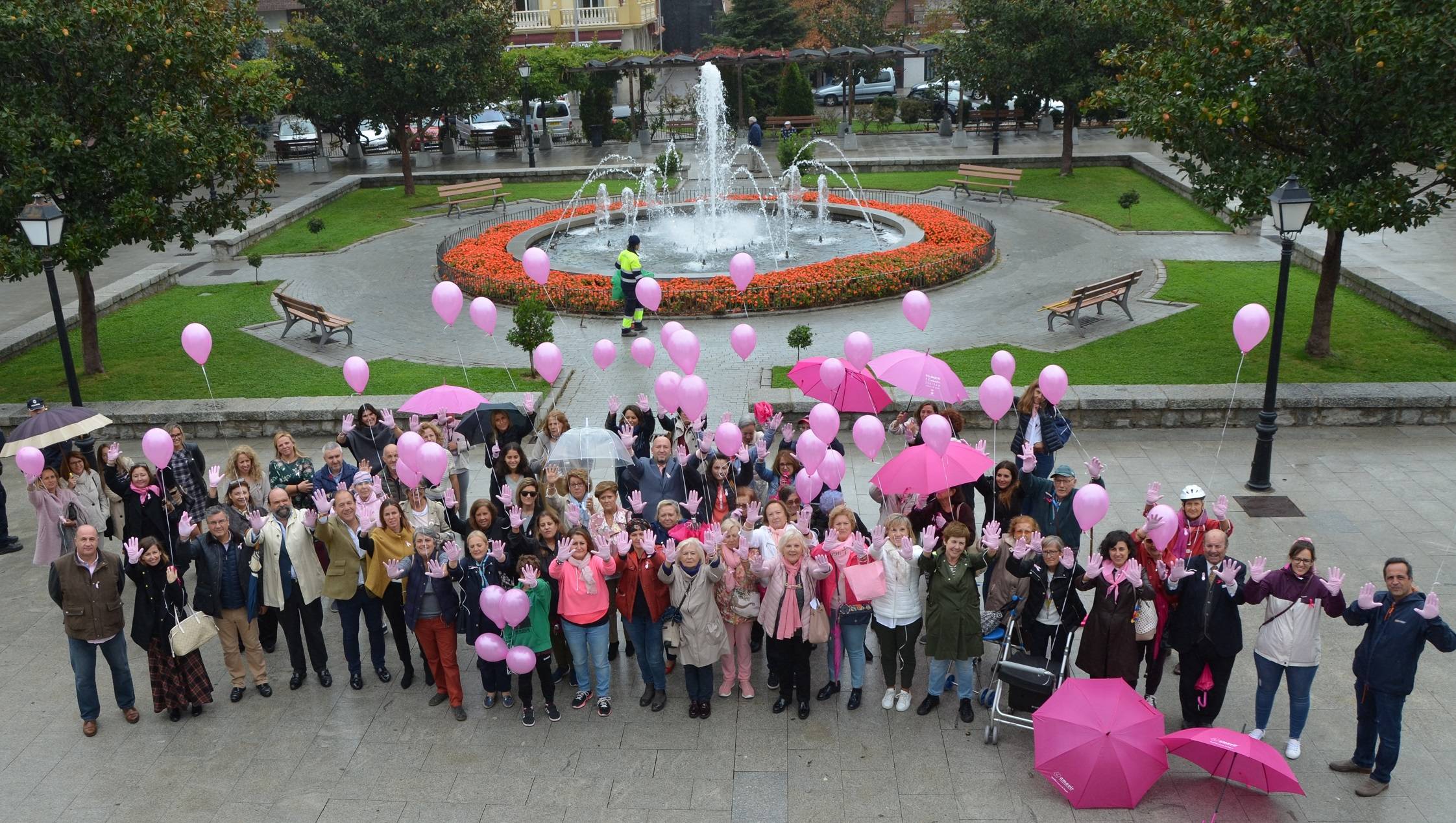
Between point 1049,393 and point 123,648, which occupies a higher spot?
point 1049,393

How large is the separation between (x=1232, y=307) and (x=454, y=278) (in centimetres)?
1215

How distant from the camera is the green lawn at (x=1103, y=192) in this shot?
23.0 m

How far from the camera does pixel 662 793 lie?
23.3 feet

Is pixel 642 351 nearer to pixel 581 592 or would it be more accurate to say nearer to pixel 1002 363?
pixel 1002 363

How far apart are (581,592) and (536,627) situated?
404mm

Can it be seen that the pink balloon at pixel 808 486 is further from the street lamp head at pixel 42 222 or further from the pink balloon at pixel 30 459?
the street lamp head at pixel 42 222

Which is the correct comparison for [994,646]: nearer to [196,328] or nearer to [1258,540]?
[1258,540]

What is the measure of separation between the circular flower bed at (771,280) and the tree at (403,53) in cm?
721

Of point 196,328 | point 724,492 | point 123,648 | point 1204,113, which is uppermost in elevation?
point 1204,113

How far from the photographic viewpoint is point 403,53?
85.7ft

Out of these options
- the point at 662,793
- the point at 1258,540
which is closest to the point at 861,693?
the point at 662,793

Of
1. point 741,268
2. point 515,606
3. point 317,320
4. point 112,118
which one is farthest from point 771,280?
point 515,606

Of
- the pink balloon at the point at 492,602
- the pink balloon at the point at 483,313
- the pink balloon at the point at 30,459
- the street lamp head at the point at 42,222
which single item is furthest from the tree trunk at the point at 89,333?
the pink balloon at the point at 492,602

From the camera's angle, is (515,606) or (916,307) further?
(916,307)
